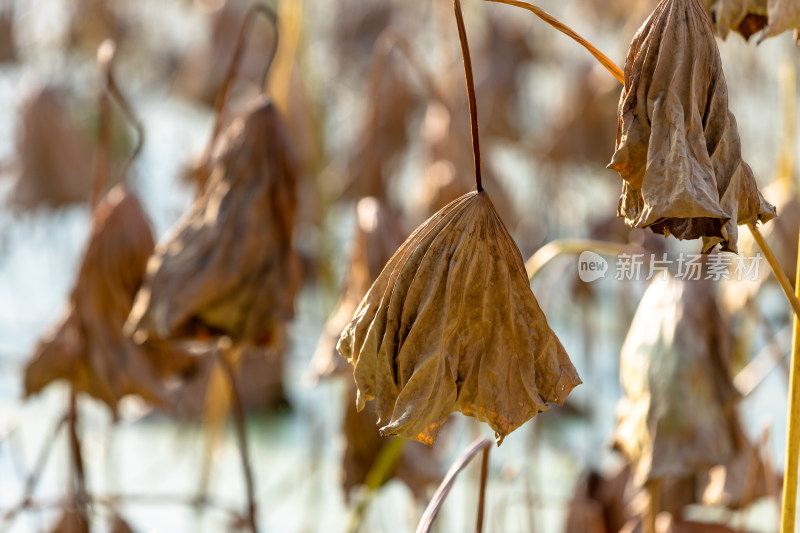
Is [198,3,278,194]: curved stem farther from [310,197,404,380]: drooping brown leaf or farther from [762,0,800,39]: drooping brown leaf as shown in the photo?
[762,0,800,39]: drooping brown leaf

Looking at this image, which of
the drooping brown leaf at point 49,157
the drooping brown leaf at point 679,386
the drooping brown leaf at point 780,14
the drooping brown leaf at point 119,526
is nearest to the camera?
the drooping brown leaf at point 780,14

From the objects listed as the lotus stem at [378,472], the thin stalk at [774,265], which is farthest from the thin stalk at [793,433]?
the lotus stem at [378,472]

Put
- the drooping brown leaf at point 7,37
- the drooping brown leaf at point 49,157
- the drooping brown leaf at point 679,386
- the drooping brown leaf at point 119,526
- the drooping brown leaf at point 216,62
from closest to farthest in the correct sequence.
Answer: the drooping brown leaf at point 679,386
the drooping brown leaf at point 119,526
the drooping brown leaf at point 49,157
the drooping brown leaf at point 216,62
the drooping brown leaf at point 7,37

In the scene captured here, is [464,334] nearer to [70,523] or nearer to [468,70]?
[468,70]

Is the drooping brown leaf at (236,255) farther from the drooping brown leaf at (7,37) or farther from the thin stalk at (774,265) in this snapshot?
the drooping brown leaf at (7,37)

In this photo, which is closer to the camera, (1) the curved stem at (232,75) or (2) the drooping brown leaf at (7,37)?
(1) the curved stem at (232,75)

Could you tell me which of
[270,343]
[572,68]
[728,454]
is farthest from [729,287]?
[572,68]
